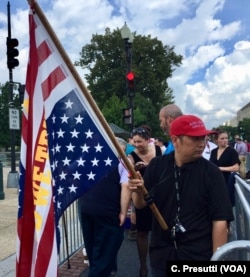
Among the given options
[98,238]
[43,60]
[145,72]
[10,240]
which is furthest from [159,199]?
[145,72]

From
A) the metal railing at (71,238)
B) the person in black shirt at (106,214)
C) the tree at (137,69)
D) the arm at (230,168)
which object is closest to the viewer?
the person in black shirt at (106,214)

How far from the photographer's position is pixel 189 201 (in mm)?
2588

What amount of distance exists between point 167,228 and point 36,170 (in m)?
0.96

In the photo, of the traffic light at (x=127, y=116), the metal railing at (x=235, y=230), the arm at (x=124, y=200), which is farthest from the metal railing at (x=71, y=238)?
the traffic light at (x=127, y=116)

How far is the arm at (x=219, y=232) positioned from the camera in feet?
8.34

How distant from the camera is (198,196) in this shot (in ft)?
8.45

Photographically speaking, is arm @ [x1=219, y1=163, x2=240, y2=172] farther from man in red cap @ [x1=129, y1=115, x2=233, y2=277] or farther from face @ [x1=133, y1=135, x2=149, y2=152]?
man in red cap @ [x1=129, y1=115, x2=233, y2=277]

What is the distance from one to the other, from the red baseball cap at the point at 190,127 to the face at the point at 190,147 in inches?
1.4

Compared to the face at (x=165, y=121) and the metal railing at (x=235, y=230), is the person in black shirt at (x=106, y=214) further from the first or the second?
the face at (x=165, y=121)

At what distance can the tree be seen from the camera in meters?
43.4

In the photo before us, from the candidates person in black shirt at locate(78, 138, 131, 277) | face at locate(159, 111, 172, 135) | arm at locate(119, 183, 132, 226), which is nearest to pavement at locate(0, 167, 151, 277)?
person in black shirt at locate(78, 138, 131, 277)

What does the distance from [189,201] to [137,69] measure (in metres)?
40.9

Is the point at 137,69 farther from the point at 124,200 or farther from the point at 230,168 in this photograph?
the point at 124,200

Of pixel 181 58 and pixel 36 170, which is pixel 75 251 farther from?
pixel 181 58
